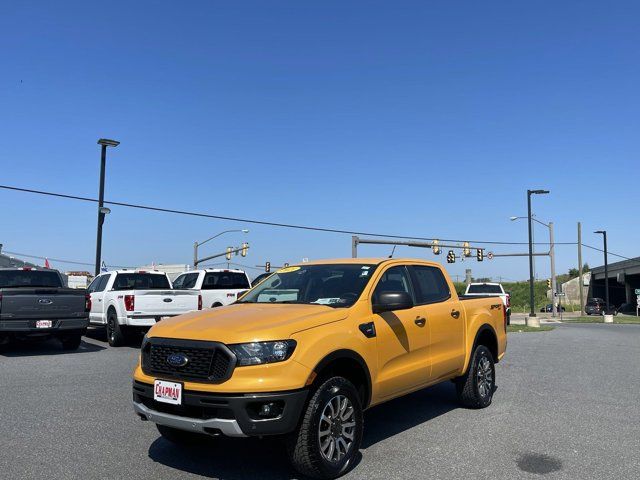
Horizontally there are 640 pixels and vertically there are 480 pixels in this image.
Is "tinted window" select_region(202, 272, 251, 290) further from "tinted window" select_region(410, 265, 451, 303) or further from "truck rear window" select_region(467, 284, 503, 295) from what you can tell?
"truck rear window" select_region(467, 284, 503, 295)

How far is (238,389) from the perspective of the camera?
4.16m

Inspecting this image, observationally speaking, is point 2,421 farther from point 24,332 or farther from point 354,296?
point 24,332

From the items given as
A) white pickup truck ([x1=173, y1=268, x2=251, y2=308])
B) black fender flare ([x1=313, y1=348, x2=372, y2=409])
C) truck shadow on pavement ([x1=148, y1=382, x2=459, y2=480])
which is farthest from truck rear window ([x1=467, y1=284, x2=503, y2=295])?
black fender flare ([x1=313, y1=348, x2=372, y2=409])

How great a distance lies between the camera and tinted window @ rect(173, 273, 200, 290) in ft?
55.4

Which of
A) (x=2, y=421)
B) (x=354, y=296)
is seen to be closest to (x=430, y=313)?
(x=354, y=296)

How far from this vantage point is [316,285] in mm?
5809

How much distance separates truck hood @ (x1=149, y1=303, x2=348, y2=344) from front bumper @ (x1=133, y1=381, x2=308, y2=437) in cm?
43

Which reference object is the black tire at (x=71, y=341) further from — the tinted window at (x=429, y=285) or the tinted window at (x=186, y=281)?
the tinted window at (x=429, y=285)

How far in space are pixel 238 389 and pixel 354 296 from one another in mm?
1614

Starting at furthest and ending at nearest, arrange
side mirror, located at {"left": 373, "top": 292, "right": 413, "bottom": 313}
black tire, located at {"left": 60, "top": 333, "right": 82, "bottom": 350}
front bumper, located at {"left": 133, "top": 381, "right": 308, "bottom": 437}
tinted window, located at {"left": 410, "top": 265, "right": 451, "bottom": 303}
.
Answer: black tire, located at {"left": 60, "top": 333, "right": 82, "bottom": 350}, tinted window, located at {"left": 410, "top": 265, "right": 451, "bottom": 303}, side mirror, located at {"left": 373, "top": 292, "right": 413, "bottom": 313}, front bumper, located at {"left": 133, "top": 381, "right": 308, "bottom": 437}

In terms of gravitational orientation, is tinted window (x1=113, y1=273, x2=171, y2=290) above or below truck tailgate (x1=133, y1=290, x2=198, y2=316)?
above

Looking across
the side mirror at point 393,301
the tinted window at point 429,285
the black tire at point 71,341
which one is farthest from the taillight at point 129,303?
the side mirror at point 393,301

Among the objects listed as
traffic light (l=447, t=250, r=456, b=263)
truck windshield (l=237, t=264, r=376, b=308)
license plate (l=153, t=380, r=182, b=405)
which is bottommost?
license plate (l=153, t=380, r=182, b=405)

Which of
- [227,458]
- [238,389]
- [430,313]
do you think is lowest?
[227,458]
